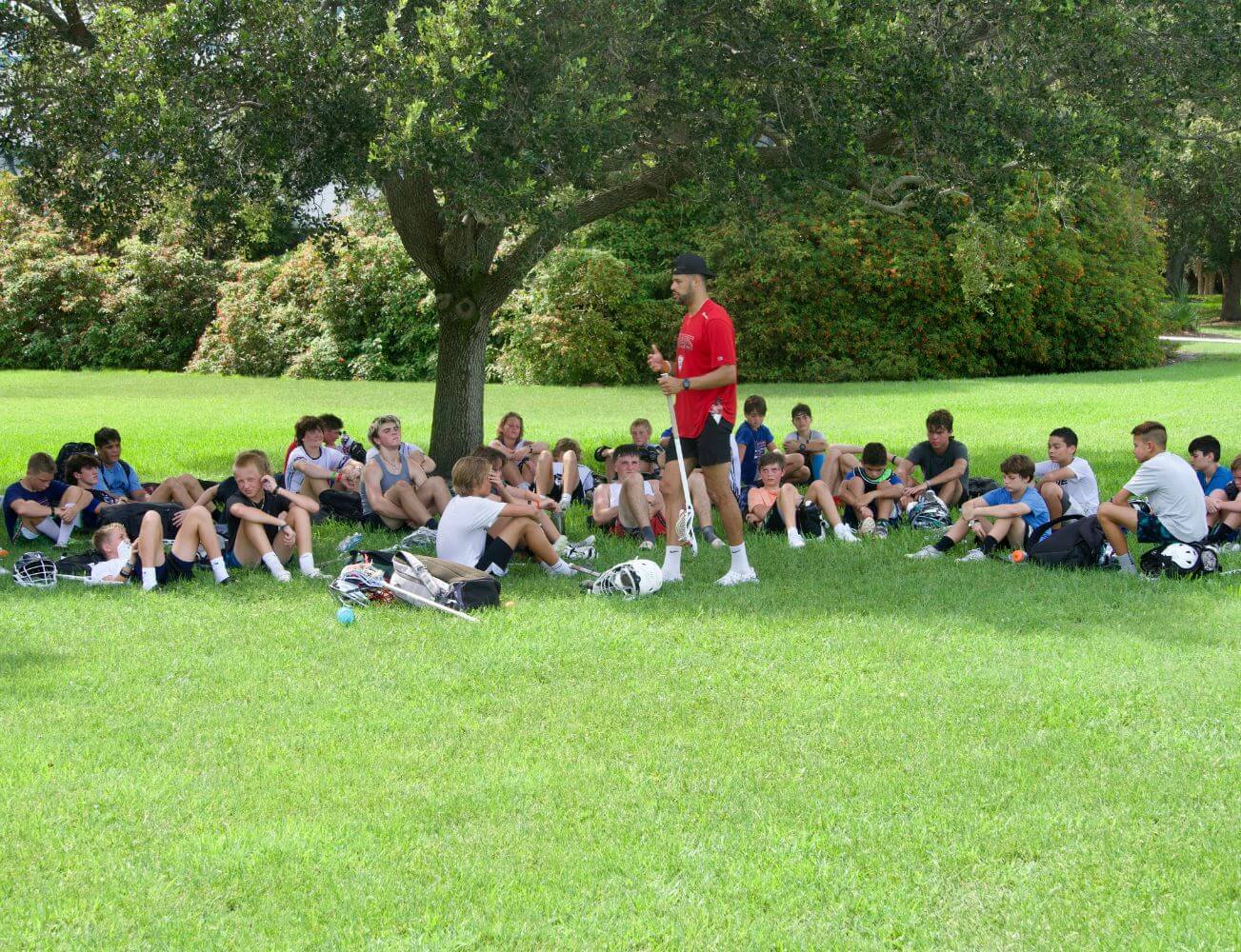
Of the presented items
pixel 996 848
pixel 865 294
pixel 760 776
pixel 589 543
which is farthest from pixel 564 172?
pixel 865 294

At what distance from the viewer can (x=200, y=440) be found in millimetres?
18938

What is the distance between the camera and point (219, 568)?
28.3 feet

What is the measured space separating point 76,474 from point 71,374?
29131 millimetres

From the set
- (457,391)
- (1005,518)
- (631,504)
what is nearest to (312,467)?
(631,504)

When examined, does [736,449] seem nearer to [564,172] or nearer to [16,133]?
[564,172]

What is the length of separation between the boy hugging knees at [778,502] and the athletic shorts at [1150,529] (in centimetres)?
210

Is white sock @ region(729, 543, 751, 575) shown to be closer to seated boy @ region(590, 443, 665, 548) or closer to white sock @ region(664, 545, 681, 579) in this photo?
white sock @ region(664, 545, 681, 579)

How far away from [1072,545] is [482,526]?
4013mm

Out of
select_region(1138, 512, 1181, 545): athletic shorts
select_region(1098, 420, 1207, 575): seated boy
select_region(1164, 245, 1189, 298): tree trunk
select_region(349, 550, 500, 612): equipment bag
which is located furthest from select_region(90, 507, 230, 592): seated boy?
select_region(1164, 245, 1189, 298): tree trunk

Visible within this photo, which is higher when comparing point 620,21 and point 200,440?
point 620,21

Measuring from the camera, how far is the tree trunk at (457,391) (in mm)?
14164

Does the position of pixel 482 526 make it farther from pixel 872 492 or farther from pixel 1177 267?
pixel 1177 267

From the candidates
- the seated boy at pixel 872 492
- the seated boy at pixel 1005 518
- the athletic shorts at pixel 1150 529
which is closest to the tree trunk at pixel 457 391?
the seated boy at pixel 872 492

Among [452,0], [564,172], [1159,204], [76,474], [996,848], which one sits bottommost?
[996,848]
